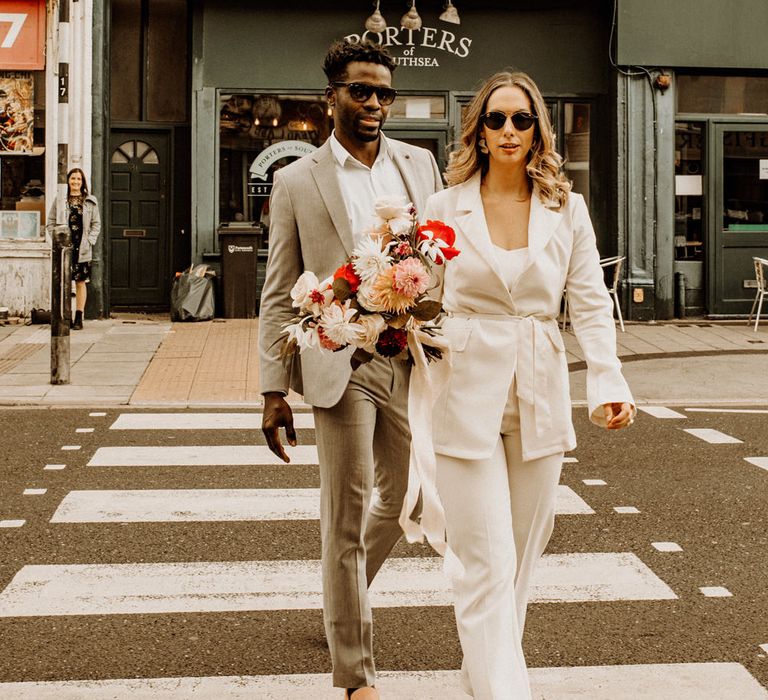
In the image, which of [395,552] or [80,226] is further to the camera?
[80,226]

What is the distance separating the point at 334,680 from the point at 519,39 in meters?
14.9

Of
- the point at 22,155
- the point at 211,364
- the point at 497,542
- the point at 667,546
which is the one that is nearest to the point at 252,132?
the point at 22,155

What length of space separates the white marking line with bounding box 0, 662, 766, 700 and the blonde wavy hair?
1.72 metres

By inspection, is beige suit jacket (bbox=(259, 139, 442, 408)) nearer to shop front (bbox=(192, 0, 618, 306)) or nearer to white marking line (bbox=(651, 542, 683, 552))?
white marking line (bbox=(651, 542, 683, 552))

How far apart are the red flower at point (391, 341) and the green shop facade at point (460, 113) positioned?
13805 millimetres

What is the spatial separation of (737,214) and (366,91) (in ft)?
48.3

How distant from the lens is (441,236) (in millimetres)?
3619

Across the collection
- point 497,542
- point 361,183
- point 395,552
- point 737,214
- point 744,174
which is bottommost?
point 395,552

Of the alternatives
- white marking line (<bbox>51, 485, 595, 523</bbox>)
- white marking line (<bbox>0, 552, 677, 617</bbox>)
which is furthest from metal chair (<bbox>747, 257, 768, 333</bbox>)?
white marking line (<bbox>0, 552, 677, 617</bbox>)

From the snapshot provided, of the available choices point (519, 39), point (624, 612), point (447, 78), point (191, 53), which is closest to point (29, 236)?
point (191, 53)

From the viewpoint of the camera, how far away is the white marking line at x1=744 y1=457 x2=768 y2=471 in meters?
8.51

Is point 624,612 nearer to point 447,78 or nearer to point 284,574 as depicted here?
point 284,574

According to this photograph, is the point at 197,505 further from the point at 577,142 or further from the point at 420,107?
the point at 577,142

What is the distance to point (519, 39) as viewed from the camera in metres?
18.0
